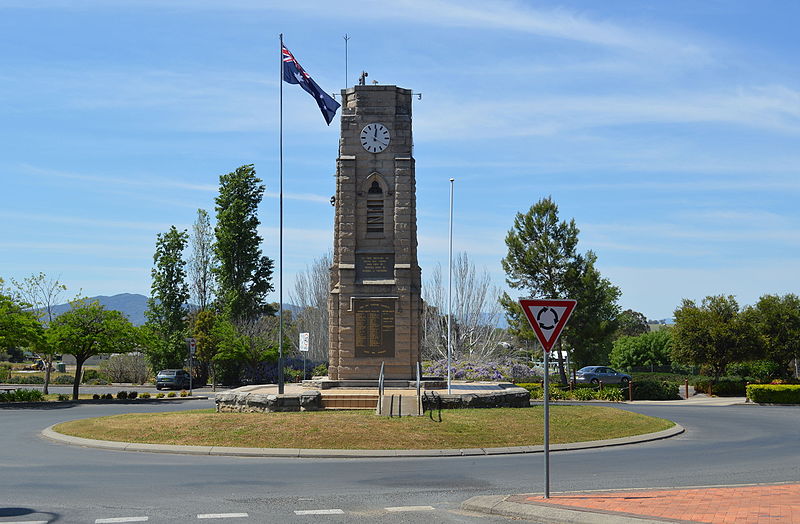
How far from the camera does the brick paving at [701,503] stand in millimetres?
10414

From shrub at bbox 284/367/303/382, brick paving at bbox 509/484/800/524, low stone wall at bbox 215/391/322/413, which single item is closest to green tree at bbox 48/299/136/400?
low stone wall at bbox 215/391/322/413

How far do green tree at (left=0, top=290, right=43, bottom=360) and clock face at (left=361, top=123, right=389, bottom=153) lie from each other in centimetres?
1841

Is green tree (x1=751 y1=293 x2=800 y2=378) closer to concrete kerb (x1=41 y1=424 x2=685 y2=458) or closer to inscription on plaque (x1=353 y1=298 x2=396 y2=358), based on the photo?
inscription on plaque (x1=353 y1=298 x2=396 y2=358)

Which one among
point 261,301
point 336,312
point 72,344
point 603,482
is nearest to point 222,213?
point 261,301

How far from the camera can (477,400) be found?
24516mm

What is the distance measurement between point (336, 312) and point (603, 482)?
1495 centimetres

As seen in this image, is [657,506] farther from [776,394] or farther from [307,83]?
[776,394]

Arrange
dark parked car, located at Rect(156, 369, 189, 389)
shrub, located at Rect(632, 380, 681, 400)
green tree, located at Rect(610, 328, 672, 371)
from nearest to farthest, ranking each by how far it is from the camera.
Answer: shrub, located at Rect(632, 380, 681, 400), dark parked car, located at Rect(156, 369, 189, 389), green tree, located at Rect(610, 328, 672, 371)

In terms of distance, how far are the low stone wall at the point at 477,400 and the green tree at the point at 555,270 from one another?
2978cm

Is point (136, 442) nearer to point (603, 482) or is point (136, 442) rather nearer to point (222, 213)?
point (603, 482)

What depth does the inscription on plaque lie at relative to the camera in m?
27.6

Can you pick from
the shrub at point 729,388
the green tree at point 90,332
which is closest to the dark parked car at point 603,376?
the shrub at point 729,388

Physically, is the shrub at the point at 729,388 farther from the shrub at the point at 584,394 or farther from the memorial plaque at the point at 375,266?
the memorial plaque at the point at 375,266

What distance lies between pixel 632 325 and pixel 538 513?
10934cm
